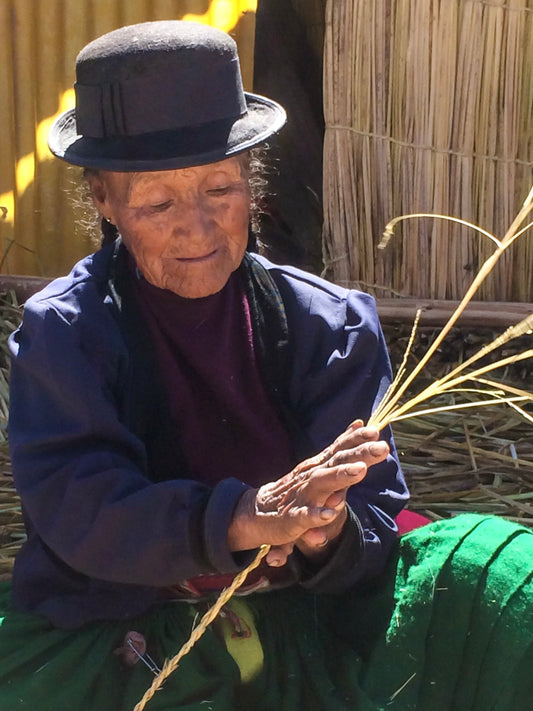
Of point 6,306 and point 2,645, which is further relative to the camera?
point 6,306

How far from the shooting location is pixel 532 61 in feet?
12.4

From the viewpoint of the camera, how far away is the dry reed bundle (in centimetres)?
372

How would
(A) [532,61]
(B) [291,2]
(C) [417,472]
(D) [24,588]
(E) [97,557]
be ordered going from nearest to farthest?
(E) [97,557] < (D) [24,588] < (C) [417,472] < (A) [532,61] < (B) [291,2]

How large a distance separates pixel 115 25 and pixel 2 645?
2419 millimetres

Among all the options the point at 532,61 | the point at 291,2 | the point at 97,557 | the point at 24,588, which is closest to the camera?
the point at 97,557

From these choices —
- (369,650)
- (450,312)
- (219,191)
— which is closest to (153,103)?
(219,191)

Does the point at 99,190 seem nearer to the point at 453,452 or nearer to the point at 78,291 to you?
the point at 78,291

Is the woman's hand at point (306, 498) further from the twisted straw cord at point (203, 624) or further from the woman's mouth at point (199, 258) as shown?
the woman's mouth at point (199, 258)

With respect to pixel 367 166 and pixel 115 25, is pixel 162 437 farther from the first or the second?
pixel 115 25

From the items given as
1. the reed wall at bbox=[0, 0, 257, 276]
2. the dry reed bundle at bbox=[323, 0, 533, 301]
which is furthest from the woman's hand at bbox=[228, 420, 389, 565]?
the reed wall at bbox=[0, 0, 257, 276]

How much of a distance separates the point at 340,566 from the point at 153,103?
853mm

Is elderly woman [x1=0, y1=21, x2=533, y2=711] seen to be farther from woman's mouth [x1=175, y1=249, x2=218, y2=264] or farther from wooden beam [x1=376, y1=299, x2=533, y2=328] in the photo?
wooden beam [x1=376, y1=299, x2=533, y2=328]

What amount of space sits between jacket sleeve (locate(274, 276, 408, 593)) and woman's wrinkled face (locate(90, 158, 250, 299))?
0.67 feet

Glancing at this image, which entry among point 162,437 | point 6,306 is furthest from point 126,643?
point 6,306
